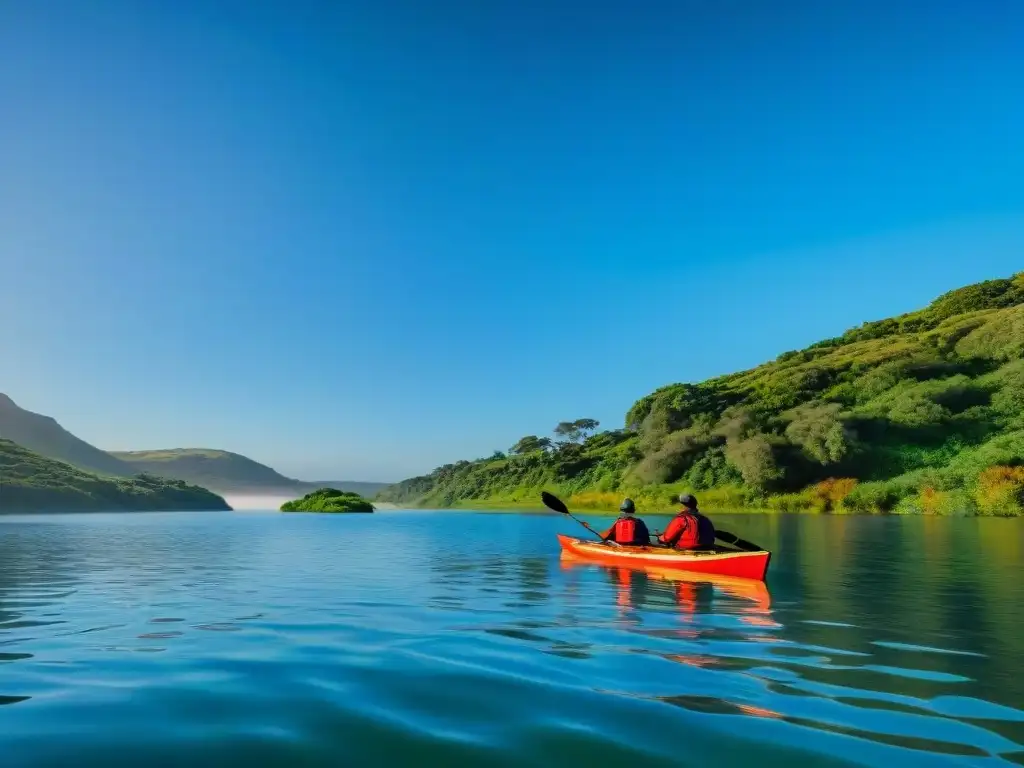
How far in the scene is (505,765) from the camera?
20.6 ft

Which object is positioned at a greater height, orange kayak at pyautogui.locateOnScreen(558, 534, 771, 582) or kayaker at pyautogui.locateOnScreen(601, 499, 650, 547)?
kayaker at pyautogui.locateOnScreen(601, 499, 650, 547)

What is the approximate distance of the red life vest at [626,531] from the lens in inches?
1015

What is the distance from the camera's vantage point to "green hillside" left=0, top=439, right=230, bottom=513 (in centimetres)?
13125

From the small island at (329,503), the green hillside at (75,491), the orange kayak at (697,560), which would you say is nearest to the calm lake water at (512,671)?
the orange kayak at (697,560)

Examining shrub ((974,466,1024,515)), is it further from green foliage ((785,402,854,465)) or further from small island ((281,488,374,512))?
small island ((281,488,374,512))

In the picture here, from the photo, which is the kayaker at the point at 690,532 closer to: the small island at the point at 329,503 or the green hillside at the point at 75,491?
the small island at the point at 329,503

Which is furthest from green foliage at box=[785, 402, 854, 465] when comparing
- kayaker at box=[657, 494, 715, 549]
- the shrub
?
kayaker at box=[657, 494, 715, 549]

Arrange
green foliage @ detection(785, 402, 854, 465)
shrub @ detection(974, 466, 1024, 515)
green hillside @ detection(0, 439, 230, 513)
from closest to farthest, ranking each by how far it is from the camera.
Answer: shrub @ detection(974, 466, 1024, 515)
green foliage @ detection(785, 402, 854, 465)
green hillside @ detection(0, 439, 230, 513)

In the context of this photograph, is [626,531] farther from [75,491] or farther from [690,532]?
[75,491]

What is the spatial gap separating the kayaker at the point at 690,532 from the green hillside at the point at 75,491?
13899cm

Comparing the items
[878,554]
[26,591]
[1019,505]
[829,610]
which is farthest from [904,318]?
[26,591]

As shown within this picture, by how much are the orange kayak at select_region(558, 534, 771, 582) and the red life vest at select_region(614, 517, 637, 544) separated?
1.55ft

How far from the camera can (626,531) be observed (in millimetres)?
25906

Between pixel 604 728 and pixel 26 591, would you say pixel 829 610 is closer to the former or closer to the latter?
pixel 604 728
